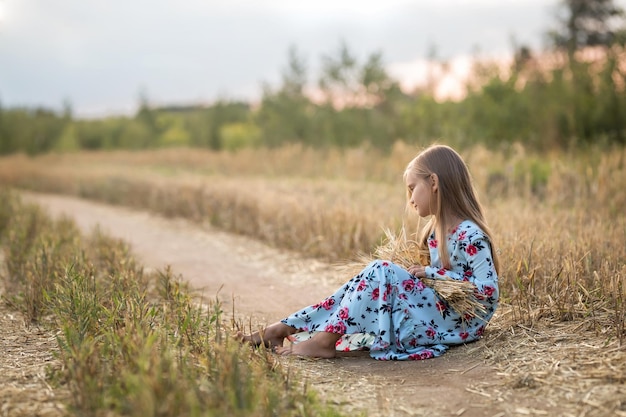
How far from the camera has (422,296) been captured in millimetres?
4160

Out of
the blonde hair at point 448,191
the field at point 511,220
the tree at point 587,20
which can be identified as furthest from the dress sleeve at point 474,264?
the tree at point 587,20

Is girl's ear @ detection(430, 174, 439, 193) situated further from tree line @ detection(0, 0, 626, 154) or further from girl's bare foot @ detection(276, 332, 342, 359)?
tree line @ detection(0, 0, 626, 154)

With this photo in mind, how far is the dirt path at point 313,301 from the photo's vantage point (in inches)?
131

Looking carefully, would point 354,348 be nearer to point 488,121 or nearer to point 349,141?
point 488,121

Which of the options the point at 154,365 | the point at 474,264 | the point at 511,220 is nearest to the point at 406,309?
the point at 474,264

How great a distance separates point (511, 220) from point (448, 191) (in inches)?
109

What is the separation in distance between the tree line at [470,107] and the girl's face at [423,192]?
946 centimetres

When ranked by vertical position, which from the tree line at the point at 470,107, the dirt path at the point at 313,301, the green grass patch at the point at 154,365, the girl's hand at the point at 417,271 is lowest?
the dirt path at the point at 313,301

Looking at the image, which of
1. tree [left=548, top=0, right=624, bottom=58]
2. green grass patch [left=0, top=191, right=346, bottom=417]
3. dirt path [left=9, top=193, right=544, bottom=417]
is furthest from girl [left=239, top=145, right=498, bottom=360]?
tree [left=548, top=0, right=624, bottom=58]

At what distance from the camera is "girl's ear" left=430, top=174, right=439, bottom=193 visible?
423 centimetres

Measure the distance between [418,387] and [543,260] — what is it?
2.04 metres

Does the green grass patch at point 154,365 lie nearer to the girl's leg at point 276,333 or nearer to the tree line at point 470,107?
the girl's leg at point 276,333

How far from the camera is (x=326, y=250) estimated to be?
7.58m

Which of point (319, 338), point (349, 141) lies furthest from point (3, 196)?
point (349, 141)
